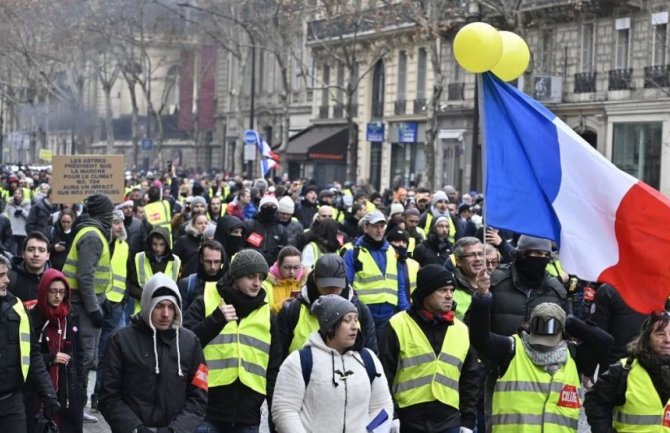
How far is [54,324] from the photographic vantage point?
27.6 feet

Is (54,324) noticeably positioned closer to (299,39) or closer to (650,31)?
(650,31)

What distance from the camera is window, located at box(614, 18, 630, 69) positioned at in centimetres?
3352

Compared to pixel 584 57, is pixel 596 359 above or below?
below

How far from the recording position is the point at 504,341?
683cm

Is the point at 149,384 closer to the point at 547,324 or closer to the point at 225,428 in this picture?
the point at 225,428

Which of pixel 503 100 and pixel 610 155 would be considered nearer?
pixel 503 100

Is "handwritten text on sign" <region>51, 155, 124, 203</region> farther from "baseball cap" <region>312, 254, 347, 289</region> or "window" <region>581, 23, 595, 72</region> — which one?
"window" <region>581, 23, 595, 72</region>

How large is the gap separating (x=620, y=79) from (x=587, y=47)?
211 centimetres

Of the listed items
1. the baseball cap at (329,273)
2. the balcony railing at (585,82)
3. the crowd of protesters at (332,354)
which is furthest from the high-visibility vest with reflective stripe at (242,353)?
the balcony railing at (585,82)

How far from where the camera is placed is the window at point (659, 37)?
3161 centimetres

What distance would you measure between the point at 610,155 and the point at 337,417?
2913 centimetres

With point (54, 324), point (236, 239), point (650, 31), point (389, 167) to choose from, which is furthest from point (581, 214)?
point (389, 167)

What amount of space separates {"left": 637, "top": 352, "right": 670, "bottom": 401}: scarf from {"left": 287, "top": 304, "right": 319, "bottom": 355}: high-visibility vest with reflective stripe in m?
1.94

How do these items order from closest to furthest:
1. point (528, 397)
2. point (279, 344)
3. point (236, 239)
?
point (528, 397), point (279, 344), point (236, 239)
